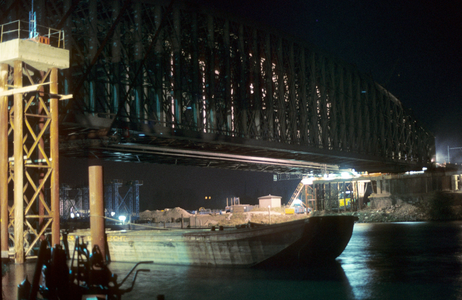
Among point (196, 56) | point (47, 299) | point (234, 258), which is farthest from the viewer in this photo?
point (196, 56)

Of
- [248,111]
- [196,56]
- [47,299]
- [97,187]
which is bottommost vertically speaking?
[47,299]

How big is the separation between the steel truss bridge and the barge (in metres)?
11.1

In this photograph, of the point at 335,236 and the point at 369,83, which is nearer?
the point at 335,236

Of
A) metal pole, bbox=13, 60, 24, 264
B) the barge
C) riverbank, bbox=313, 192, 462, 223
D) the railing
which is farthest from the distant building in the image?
metal pole, bbox=13, 60, 24, 264

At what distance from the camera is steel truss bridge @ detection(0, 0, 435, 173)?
3619 cm

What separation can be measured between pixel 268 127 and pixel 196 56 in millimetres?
14780

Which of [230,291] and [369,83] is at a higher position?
[369,83]

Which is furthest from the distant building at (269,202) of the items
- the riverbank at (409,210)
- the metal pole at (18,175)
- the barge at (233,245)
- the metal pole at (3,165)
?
the metal pole at (3,165)

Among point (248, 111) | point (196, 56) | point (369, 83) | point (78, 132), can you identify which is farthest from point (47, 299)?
point (369, 83)

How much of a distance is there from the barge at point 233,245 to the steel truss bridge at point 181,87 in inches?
436

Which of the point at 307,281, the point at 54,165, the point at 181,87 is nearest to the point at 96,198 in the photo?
the point at 54,165

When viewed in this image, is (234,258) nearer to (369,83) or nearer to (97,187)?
(97,187)

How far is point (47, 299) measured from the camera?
10.5 metres

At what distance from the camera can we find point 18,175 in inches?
800
